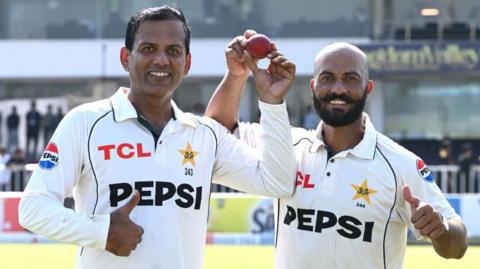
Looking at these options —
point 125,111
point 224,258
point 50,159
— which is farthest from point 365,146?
point 224,258

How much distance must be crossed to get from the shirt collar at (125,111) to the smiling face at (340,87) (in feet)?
2.20

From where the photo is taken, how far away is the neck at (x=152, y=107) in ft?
15.2

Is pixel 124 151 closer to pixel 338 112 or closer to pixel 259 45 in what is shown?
pixel 259 45

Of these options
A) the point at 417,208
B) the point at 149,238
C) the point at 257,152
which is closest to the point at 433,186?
the point at 417,208

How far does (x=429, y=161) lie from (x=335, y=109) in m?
23.0

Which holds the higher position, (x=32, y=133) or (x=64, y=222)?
(x=64, y=222)

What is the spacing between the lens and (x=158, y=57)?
4492mm

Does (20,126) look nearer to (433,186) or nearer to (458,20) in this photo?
(458,20)

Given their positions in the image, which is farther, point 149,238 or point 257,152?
point 257,152

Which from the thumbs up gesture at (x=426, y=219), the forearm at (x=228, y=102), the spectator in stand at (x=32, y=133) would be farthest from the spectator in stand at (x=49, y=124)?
the thumbs up gesture at (x=426, y=219)

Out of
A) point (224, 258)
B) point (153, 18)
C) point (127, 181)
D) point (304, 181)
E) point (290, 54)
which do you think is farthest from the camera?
point (290, 54)

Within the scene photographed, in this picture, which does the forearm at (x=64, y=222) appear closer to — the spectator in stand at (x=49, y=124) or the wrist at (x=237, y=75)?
the wrist at (x=237, y=75)

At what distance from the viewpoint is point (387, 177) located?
4898 mm

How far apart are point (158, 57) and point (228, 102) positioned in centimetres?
79
